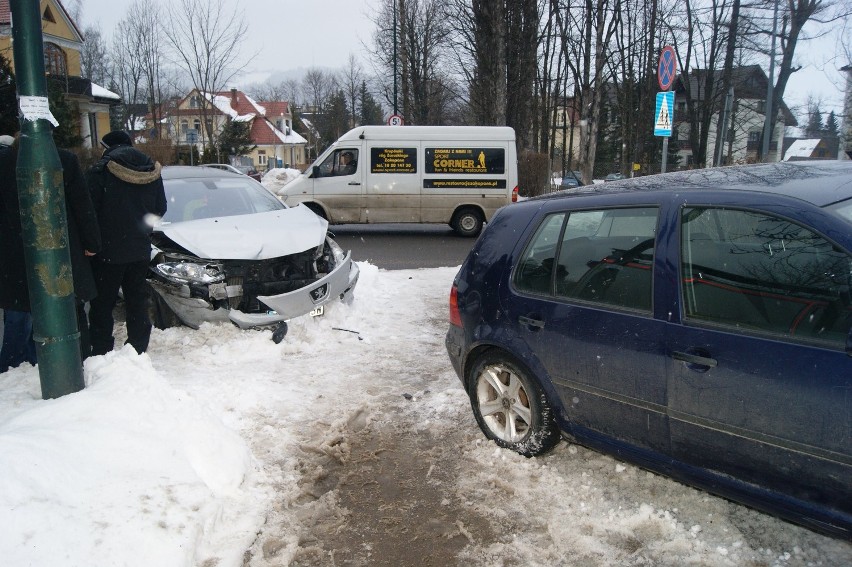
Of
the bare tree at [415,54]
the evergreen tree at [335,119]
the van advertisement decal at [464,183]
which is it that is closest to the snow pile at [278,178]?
the bare tree at [415,54]

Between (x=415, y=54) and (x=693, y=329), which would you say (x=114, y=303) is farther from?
(x=415, y=54)

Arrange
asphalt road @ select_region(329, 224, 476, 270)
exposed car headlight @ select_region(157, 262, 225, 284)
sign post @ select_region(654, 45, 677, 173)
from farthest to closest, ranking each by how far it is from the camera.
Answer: asphalt road @ select_region(329, 224, 476, 270) → sign post @ select_region(654, 45, 677, 173) → exposed car headlight @ select_region(157, 262, 225, 284)

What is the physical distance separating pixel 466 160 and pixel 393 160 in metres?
1.69

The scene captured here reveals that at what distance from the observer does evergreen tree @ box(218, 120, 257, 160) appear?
180 ft

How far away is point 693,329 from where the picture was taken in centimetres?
292

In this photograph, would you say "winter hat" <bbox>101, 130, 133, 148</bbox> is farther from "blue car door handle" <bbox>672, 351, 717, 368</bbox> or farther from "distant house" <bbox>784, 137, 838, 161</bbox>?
"distant house" <bbox>784, 137, 838, 161</bbox>

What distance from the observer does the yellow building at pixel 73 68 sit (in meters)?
35.8

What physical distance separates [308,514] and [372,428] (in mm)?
1122

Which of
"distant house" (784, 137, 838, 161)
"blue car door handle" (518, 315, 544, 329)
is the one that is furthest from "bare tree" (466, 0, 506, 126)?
"distant house" (784, 137, 838, 161)

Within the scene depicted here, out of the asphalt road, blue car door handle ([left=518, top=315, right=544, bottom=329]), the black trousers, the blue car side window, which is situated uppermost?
the blue car side window

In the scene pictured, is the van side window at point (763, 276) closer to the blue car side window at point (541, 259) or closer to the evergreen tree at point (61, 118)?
the blue car side window at point (541, 259)

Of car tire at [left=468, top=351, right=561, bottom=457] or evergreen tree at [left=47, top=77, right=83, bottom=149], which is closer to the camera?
car tire at [left=468, top=351, right=561, bottom=457]

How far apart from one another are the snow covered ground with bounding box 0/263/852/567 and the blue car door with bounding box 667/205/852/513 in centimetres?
58

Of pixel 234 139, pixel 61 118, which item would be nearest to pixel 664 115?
pixel 61 118
